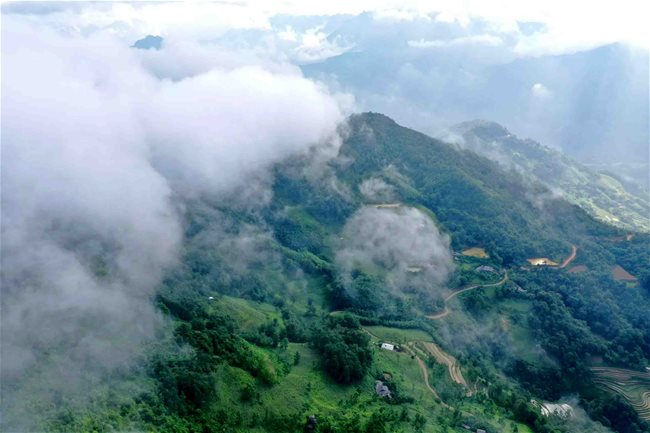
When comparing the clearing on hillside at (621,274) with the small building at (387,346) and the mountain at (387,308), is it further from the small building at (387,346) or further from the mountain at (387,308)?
the small building at (387,346)

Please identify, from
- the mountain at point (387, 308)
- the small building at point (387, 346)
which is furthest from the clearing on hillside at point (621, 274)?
the small building at point (387, 346)

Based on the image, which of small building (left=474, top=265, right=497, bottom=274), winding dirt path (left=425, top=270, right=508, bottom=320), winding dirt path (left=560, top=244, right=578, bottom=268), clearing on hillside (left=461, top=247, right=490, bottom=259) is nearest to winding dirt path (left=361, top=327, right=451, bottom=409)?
winding dirt path (left=425, top=270, right=508, bottom=320)

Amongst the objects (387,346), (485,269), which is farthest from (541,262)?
(387,346)

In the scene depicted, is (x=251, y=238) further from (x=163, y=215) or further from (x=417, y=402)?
(x=417, y=402)

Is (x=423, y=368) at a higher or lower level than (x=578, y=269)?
higher

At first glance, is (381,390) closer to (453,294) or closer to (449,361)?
(449,361)

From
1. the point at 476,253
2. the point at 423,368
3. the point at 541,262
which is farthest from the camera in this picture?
the point at 476,253

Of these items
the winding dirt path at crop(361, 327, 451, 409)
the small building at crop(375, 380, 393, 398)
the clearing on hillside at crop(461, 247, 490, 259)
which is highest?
the small building at crop(375, 380, 393, 398)

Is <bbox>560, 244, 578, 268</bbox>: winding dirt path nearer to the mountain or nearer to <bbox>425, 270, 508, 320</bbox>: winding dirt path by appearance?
the mountain
